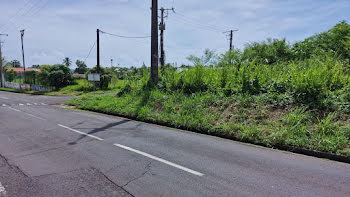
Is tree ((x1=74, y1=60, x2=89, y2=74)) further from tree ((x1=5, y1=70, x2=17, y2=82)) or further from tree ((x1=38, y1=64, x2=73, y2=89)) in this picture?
tree ((x1=38, y1=64, x2=73, y2=89))

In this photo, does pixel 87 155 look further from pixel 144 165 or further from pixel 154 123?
pixel 154 123

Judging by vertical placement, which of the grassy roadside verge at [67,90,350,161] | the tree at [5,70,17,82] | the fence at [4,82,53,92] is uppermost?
the tree at [5,70,17,82]

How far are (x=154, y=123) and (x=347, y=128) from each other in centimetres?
657

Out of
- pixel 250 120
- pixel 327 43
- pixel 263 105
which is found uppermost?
pixel 327 43

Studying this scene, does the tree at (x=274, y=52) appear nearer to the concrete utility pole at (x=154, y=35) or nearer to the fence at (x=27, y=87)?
the concrete utility pole at (x=154, y=35)

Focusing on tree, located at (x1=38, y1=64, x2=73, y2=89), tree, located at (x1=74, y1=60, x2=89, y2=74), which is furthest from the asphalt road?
tree, located at (x1=74, y1=60, x2=89, y2=74)

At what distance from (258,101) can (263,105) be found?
27cm

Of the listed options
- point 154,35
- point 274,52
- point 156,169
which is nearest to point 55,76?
point 154,35

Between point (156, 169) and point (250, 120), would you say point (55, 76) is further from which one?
point (156, 169)

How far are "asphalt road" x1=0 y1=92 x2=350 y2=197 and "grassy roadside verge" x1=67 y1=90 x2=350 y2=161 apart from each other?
479 mm

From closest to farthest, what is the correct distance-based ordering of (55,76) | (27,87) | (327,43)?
(327,43)
(55,76)
(27,87)

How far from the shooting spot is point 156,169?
171 inches

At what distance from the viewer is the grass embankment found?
5859 mm

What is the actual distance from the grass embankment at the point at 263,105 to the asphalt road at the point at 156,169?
64cm
